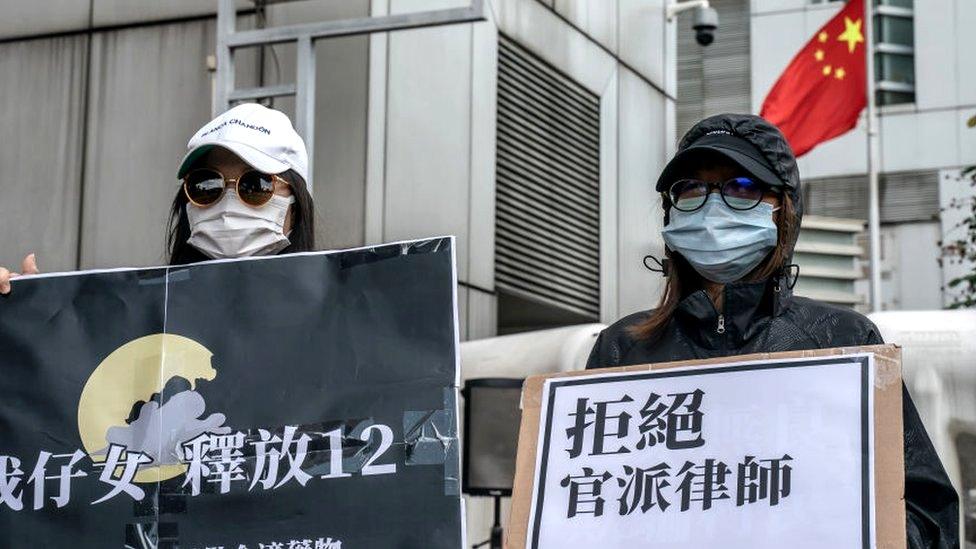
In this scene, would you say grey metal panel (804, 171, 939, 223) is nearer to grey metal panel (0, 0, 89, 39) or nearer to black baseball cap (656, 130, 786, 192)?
grey metal panel (0, 0, 89, 39)

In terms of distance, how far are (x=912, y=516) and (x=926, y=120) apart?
33.2 m

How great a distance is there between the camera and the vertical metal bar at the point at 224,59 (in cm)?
959

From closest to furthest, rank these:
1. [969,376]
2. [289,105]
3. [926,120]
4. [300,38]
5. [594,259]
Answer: [969,376] → [300,38] → [289,105] → [594,259] → [926,120]

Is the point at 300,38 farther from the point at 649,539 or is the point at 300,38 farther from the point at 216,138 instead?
the point at 649,539

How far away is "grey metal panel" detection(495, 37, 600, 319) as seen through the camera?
43.1 ft

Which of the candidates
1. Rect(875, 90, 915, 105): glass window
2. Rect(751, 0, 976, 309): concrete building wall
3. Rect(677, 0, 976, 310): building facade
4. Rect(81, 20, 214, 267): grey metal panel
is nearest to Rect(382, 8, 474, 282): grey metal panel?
Rect(81, 20, 214, 267): grey metal panel

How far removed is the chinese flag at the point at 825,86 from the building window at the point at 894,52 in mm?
14651

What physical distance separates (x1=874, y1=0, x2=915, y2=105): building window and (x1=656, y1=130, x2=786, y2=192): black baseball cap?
33.1 metres

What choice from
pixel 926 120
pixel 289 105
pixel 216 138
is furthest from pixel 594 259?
pixel 926 120

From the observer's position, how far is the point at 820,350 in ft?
10.9

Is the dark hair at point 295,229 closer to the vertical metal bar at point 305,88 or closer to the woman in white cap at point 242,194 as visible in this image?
the woman in white cap at point 242,194

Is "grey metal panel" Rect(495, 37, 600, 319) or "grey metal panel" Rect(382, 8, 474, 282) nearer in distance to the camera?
"grey metal panel" Rect(382, 8, 474, 282)

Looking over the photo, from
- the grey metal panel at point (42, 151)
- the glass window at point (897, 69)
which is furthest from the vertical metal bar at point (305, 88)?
the glass window at point (897, 69)

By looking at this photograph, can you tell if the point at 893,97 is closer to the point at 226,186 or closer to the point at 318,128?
the point at 318,128
